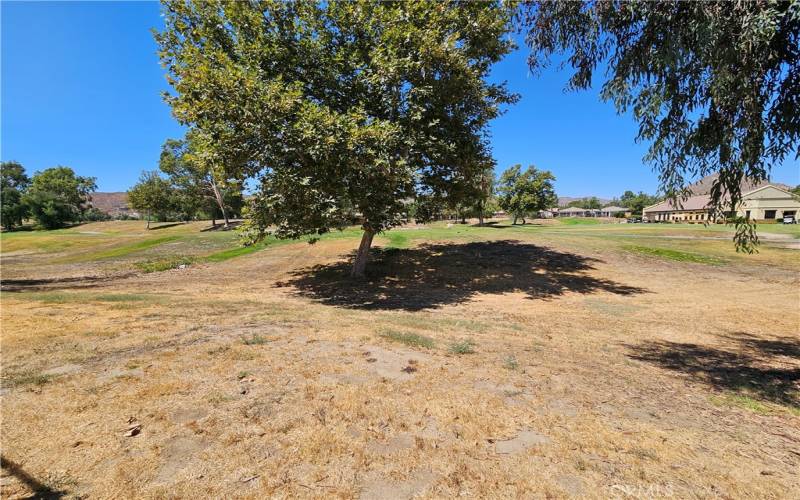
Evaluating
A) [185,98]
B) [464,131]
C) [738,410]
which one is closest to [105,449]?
[738,410]

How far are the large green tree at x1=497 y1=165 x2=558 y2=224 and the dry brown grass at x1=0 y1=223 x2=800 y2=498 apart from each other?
48.7 m

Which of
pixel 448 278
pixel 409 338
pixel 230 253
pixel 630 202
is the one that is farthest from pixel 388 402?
pixel 630 202

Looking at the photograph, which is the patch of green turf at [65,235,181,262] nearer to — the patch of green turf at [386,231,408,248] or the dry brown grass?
the dry brown grass

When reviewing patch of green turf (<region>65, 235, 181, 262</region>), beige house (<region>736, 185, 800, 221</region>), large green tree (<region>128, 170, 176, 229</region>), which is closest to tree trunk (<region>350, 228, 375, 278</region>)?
patch of green turf (<region>65, 235, 181, 262</region>)

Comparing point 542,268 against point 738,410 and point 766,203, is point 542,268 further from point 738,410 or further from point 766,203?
point 766,203

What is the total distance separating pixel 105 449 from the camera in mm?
3008

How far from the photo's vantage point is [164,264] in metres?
19.2

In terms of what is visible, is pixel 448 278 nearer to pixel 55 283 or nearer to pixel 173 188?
pixel 55 283

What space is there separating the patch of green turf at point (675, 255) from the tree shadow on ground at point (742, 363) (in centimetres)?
1258

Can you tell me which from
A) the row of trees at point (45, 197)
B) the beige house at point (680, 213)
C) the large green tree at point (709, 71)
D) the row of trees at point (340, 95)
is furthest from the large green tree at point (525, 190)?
the row of trees at point (45, 197)

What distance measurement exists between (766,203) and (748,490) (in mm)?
87053

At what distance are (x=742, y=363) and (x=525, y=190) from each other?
54342 millimetres

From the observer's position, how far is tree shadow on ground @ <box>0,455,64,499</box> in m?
2.43

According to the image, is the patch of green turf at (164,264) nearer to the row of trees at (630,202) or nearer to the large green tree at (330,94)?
the large green tree at (330,94)
